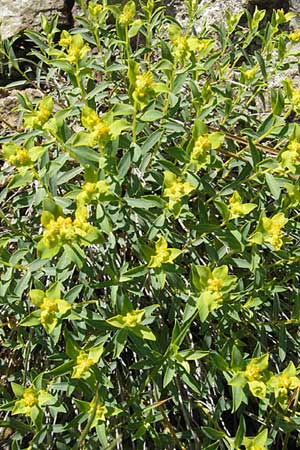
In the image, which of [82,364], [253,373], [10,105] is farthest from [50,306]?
[10,105]

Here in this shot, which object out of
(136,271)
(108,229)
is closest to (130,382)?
(136,271)

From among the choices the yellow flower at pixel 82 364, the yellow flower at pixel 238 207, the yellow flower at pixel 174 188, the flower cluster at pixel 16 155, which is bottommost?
the yellow flower at pixel 82 364

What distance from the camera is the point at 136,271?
5.13 ft

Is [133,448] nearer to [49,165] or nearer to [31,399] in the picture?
[31,399]

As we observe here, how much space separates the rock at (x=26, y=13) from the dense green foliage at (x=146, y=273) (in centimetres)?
46

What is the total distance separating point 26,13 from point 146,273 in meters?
1.39

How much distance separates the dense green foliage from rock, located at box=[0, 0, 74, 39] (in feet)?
1.50

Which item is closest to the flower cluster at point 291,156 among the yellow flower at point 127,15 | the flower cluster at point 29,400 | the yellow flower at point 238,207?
the yellow flower at point 238,207

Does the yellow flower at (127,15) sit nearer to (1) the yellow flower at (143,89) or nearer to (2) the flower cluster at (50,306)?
Result: (1) the yellow flower at (143,89)

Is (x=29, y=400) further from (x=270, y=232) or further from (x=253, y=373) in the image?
(x=270, y=232)

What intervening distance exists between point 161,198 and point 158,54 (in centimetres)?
108

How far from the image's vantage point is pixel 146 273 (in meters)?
1.75

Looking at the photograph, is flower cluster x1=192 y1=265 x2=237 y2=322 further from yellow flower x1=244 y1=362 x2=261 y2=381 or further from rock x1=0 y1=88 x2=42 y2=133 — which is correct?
rock x1=0 y1=88 x2=42 y2=133

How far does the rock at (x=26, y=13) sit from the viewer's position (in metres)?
2.47
